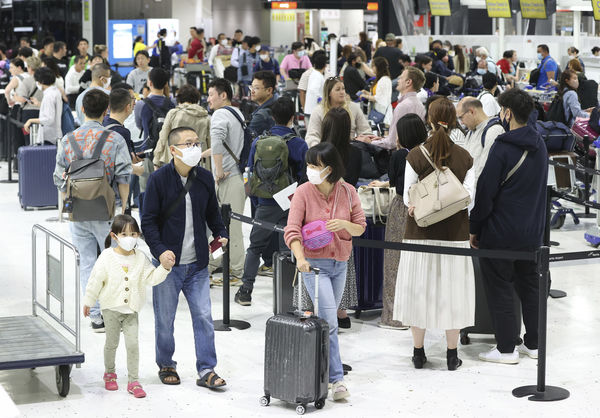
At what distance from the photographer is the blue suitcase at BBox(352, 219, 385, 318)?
278 inches

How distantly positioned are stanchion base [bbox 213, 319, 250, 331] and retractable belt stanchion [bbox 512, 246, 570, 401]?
2.10m

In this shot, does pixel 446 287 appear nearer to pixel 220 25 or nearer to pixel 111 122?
pixel 111 122

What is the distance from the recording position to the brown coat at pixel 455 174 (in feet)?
19.2

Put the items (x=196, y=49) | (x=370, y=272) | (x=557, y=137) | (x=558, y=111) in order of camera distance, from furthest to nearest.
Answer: (x=196, y=49) < (x=558, y=111) < (x=557, y=137) < (x=370, y=272)

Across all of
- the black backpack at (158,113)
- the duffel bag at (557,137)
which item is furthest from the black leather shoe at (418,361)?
the duffel bag at (557,137)

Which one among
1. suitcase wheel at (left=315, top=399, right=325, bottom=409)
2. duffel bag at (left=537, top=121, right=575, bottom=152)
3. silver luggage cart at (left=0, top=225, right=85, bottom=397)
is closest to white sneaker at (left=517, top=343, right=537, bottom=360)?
suitcase wheel at (left=315, top=399, right=325, bottom=409)

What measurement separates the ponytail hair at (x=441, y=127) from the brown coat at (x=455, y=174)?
0.16 feet

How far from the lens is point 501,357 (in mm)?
6273

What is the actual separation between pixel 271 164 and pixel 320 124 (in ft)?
2.91

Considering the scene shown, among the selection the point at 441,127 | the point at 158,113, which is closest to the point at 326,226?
the point at 441,127

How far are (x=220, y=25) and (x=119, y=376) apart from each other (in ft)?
113

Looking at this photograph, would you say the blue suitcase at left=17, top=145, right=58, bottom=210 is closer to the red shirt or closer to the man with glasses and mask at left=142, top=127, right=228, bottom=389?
the man with glasses and mask at left=142, top=127, right=228, bottom=389

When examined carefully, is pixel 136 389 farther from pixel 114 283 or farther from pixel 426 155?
pixel 426 155

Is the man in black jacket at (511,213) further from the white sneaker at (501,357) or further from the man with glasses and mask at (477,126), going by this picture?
the man with glasses and mask at (477,126)
